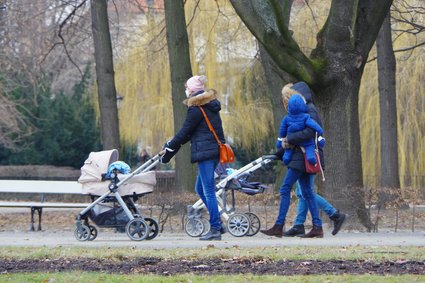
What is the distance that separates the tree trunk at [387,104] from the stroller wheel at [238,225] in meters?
9.78

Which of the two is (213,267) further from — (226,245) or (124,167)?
(124,167)

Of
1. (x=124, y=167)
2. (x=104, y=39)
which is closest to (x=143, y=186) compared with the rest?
(x=124, y=167)

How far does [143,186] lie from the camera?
14.6 metres

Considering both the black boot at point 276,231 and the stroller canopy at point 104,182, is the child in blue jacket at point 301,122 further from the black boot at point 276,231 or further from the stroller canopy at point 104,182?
the stroller canopy at point 104,182

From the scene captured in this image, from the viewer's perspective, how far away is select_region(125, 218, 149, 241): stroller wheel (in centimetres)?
Answer: 1425

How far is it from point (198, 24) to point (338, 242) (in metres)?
21.2

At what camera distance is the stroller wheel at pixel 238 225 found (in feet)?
48.6

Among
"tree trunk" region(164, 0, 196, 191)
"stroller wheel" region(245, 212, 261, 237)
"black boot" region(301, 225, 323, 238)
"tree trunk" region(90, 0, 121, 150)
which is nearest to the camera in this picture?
"black boot" region(301, 225, 323, 238)

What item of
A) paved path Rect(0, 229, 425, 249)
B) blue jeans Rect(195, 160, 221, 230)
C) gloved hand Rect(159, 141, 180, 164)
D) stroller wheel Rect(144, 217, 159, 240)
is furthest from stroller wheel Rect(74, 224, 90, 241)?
blue jeans Rect(195, 160, 221, 230)

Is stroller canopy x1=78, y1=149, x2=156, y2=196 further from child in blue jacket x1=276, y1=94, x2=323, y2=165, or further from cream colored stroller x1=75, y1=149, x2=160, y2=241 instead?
child in blue jacket x1=276, y1=94, x2=323, y2=165

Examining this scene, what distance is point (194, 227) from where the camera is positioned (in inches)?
595

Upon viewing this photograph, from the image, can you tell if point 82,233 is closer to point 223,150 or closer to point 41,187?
point 223,150

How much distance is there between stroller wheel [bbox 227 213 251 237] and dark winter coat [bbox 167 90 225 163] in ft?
6.39

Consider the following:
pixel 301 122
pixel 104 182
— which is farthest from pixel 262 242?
pixel 104 182
